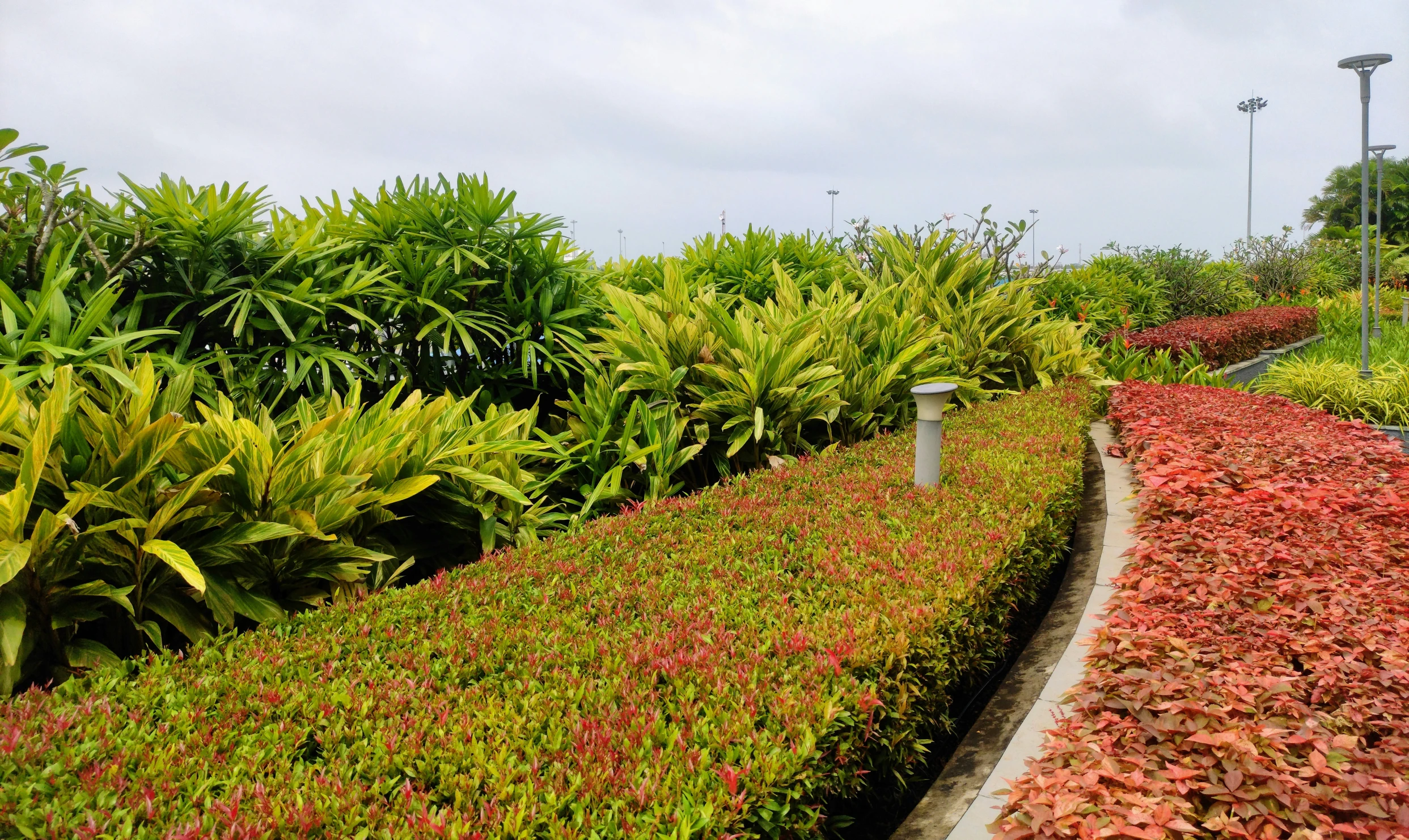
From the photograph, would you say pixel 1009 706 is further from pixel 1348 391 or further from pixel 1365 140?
pixel 1365 140

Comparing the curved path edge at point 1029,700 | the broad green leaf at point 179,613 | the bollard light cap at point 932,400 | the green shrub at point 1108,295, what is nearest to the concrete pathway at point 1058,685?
the curved path edge at point 1029,700

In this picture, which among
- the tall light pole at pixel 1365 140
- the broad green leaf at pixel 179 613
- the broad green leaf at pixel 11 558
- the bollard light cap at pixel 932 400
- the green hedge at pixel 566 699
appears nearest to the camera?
the green hedge at pixel 566 699

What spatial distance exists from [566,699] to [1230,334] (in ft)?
38.2

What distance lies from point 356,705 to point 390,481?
1.26 metres

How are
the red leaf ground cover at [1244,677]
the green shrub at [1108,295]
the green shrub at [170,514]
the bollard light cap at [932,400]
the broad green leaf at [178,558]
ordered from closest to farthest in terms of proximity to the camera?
the red leaf ground cover at [1244,677] < the broad green leaf at [178,558] < the green shrub at [170,514] < the bollard light cap at [932,400] < the green shrub at [1108,295]

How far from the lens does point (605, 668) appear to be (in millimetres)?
2189

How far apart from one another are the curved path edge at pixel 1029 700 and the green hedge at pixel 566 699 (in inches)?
5.5

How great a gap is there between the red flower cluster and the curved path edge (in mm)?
5830

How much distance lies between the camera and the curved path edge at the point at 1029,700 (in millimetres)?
2295

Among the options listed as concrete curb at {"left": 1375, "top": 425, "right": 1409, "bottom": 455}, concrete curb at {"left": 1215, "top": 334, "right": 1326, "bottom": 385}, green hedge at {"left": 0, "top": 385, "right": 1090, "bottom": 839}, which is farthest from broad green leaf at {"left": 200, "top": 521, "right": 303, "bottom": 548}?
concrete curb at {"left": 1215, "top": 334, "right": 1326, "bottom": 385}

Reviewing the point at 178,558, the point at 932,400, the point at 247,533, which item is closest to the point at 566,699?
the point at 178,558

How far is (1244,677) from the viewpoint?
8.06 ft

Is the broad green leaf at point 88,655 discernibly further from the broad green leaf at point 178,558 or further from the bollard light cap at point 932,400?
the bollard light cap at point 932,400


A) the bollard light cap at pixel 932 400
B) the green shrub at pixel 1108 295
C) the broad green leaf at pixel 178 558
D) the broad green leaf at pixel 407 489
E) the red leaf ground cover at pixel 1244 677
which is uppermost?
the green shrub at pixel 1108 295
